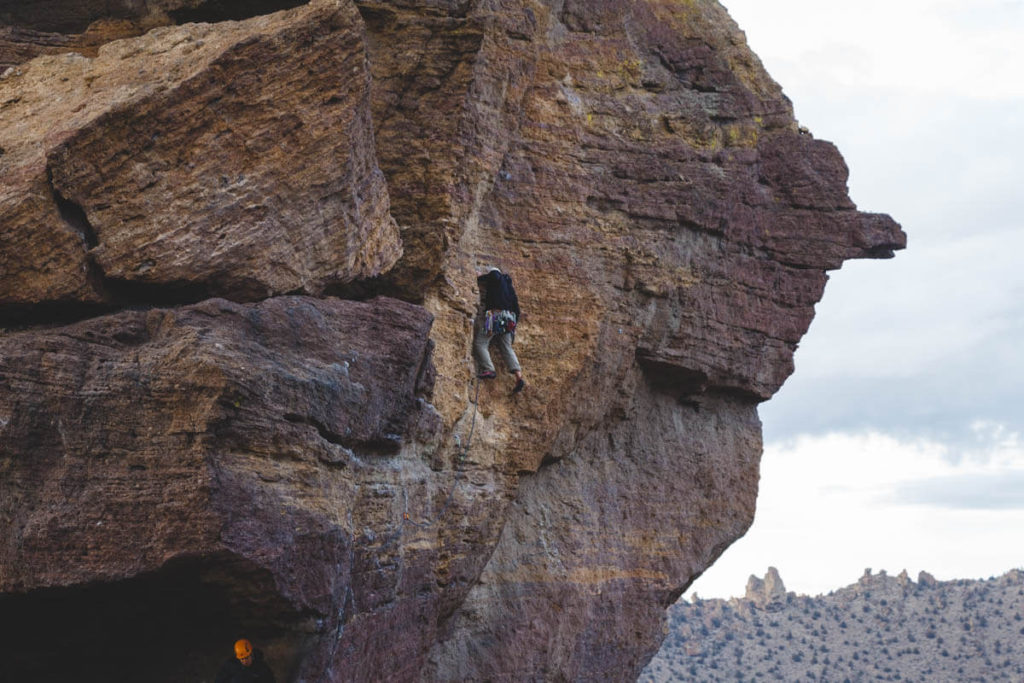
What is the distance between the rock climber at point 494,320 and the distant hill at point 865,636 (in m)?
31.3

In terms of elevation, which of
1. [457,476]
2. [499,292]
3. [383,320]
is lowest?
[457,476]

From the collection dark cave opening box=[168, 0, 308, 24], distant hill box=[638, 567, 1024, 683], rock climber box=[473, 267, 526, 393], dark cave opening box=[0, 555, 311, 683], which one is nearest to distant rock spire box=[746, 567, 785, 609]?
distant hill box=[638, 567, 1024, 683]

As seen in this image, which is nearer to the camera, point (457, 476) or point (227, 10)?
point (457, 476)

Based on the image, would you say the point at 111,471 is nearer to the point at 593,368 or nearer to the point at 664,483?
the point at 593,368

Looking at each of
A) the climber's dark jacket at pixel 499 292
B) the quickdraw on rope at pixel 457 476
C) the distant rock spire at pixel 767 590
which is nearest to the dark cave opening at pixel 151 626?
the quickdraw on rope at pixel 457 476

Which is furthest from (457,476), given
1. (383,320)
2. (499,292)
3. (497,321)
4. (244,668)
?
(244,668)

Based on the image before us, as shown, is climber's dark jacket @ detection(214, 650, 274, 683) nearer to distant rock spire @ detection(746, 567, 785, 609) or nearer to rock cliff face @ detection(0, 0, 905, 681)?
rock cliff face @ detection(0, 0, 905, 681)

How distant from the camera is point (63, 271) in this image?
44.4 feet

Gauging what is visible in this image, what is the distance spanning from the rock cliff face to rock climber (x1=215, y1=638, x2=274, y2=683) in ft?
1.76

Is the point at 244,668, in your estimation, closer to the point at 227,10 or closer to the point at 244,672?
the point at 244,672

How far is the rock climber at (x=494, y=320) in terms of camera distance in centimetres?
1680

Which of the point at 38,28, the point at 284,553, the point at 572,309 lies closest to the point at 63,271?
the point at 284,553

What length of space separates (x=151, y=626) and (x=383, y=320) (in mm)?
4396

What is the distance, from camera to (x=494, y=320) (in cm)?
1680
